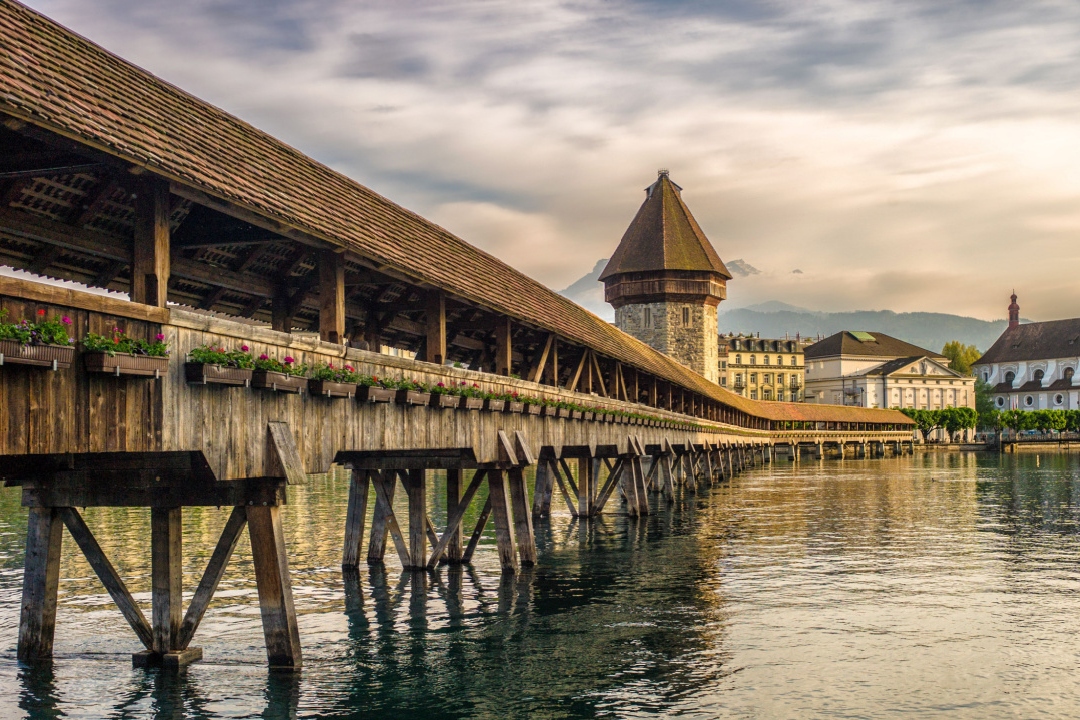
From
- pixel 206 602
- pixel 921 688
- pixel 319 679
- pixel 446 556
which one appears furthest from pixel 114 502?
pixel 446 556

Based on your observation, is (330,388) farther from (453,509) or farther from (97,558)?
(453,509)

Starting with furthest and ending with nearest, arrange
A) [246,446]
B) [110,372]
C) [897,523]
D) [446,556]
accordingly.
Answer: [897,523] < [446,556] < [246,446] < [110,372]

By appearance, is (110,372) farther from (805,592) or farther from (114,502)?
(805,592)

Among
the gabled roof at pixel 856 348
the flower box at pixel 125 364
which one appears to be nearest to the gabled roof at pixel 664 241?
the flower box at pixel 125 364

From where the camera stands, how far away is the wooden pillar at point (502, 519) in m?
20.1

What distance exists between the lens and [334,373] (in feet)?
42.4

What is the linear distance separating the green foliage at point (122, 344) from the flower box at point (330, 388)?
2730 millimetres

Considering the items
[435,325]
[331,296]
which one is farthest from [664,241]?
[331,296]

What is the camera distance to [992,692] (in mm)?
12922

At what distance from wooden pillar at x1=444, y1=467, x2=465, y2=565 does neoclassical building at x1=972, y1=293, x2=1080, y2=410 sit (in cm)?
14573

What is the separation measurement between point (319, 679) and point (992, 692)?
7.66 m

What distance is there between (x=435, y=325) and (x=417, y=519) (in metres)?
5.12

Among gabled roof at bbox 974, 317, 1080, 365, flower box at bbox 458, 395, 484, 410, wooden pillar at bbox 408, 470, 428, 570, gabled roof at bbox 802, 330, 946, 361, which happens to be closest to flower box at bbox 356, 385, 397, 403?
flower box at bbox 458, 395, 484, 410

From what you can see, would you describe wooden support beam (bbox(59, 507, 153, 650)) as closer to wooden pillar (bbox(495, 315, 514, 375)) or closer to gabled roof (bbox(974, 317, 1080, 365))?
wooden pillar (bbox(495, 315, 514, 375))
